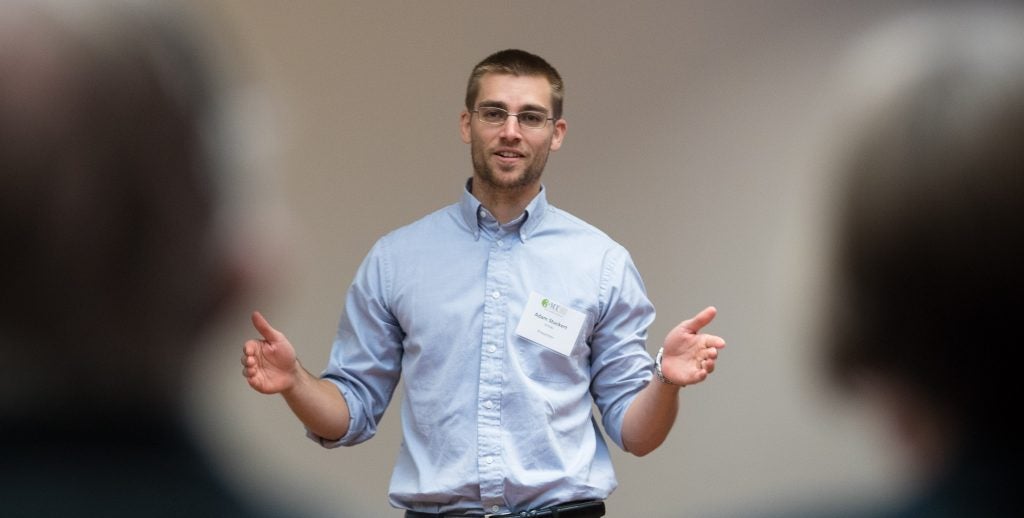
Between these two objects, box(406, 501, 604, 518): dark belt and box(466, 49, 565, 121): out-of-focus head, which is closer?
box(406, 501, 604, 518): dark belt

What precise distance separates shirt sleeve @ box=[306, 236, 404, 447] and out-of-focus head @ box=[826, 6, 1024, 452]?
5.62ft

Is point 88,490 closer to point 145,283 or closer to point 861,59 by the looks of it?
point 145,283

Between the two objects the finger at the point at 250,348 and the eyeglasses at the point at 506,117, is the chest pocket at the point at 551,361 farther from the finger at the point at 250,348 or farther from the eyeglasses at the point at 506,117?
the finger at the point at 250,348

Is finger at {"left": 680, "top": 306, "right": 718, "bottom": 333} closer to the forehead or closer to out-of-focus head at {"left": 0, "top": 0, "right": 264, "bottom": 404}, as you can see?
the forehead

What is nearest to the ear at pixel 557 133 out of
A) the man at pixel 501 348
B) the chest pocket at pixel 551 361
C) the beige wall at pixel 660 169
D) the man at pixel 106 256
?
the man at pixel 501 348

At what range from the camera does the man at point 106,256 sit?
344 cm

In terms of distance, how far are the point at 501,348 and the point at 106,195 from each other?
1.50m

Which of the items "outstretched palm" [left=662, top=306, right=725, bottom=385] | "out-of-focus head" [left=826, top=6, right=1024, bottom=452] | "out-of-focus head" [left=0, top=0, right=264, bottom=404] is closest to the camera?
"outstretched palm" [left=662, top=306, right=725, bottom=385]

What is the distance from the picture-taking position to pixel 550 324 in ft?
8.18

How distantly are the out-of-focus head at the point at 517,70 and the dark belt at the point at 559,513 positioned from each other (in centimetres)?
77

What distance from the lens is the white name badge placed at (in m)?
2.47

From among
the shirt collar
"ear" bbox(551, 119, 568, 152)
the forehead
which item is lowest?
the shirt collar

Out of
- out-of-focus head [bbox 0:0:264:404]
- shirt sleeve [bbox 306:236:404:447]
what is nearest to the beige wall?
out-of-focus head [bbox 0:0:264:404]

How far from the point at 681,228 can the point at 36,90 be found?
1.86 meters
